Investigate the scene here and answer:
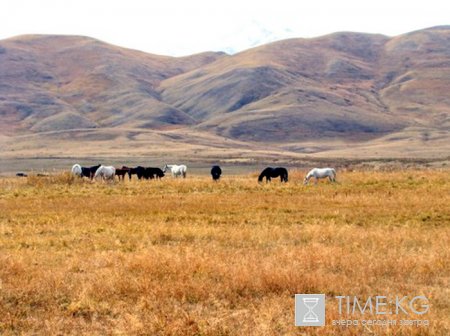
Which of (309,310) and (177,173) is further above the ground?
(177,173)

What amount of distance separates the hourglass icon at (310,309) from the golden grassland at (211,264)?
215 mm

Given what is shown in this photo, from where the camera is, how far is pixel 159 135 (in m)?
150

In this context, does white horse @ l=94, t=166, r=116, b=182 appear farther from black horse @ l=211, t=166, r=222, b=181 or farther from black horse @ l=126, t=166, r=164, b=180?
black horse @ l=211, t=166, r=222, b=181

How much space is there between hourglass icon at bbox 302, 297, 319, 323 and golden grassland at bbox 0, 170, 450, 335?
215 millimetres

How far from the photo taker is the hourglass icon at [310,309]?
26.6 feet

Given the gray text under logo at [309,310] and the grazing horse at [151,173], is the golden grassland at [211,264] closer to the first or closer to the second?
the gray text under logo at [309,310]

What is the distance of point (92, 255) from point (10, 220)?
747cm

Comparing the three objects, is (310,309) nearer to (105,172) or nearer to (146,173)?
(105,172)

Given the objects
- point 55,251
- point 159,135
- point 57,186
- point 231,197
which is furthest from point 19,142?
point 55,251

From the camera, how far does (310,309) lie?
841cm

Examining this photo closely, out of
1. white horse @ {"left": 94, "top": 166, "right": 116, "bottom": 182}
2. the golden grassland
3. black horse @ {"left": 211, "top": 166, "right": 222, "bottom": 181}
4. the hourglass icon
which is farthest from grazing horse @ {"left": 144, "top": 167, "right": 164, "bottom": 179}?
the hourglass icon

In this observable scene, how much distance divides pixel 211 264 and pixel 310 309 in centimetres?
292

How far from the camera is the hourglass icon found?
26.6ft

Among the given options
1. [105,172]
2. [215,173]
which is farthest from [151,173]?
[215,173]
